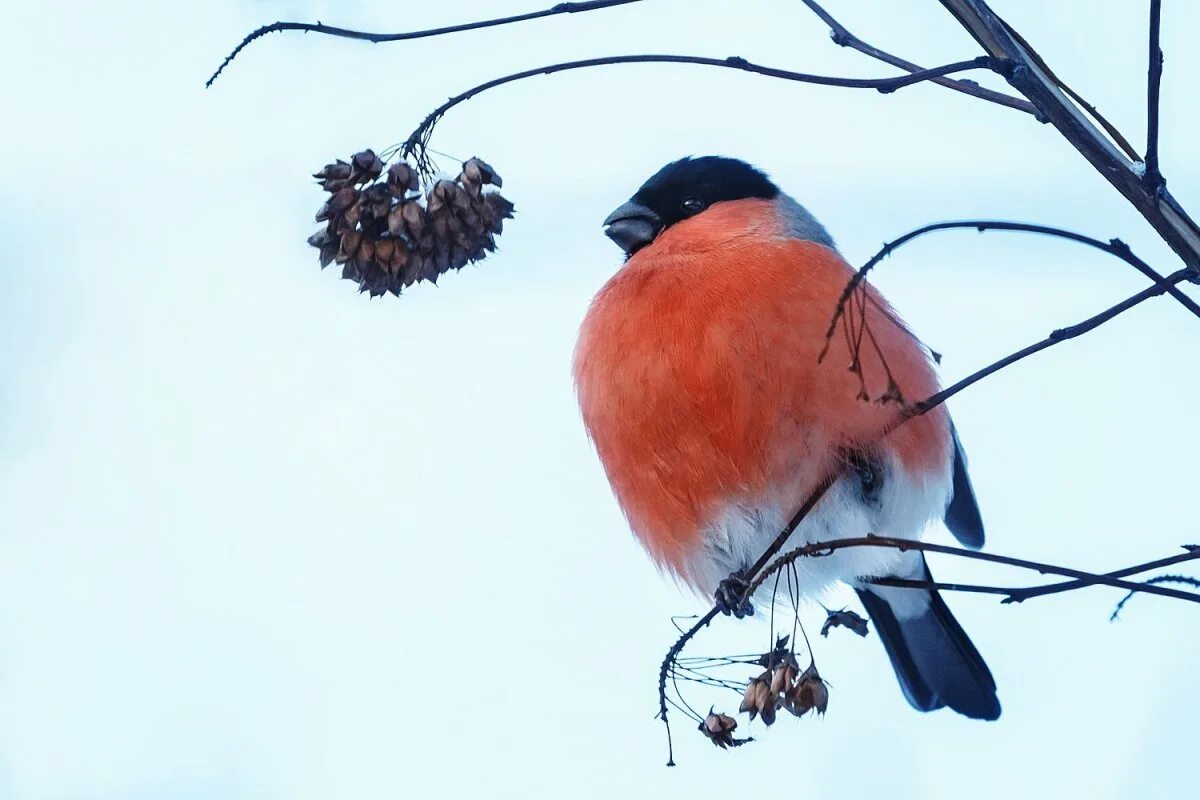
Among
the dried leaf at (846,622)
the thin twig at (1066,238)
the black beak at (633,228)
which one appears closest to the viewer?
the thin twig at (1066,238)

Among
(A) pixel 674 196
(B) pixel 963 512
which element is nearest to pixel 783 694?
(B) pixel 963 512

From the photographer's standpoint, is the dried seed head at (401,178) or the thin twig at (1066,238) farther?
the dried seed head at (401,178)

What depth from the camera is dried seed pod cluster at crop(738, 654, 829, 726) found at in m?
1.80

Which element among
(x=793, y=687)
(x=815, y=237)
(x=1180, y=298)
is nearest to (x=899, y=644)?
(x=815, y=237)

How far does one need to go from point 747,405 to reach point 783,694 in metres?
0.62

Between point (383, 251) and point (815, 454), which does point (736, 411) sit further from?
point (383, 251)

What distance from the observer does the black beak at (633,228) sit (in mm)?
2967

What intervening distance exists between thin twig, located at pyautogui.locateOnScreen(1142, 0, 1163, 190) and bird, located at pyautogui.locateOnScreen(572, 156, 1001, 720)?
0.85 meters

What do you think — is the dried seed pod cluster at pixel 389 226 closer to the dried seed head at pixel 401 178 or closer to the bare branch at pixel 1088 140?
the dried seed head at pixel 401 178

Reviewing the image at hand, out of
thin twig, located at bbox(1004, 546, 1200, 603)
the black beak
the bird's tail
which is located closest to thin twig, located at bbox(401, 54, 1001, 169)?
thin twig, located at bbox(1004, 546, 1200, 603)

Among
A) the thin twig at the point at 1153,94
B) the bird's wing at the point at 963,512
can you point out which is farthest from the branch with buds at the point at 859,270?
the bird's wing at the point at 963,512

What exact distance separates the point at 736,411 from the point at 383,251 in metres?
0.76

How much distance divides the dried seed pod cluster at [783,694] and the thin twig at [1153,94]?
83 cm

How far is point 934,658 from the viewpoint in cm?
317
